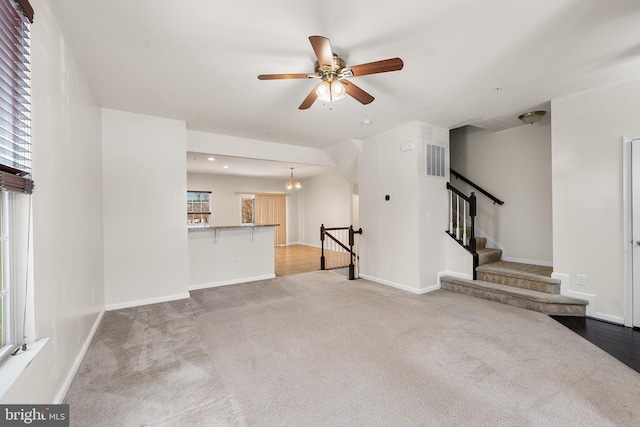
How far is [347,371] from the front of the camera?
6.97 ft

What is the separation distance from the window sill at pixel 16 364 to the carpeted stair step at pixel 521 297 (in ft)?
14.9

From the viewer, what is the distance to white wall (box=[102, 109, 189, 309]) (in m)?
3.53

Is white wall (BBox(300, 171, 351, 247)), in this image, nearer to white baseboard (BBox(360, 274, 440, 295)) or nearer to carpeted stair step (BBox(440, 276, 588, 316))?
white baseboard (BBox(360, 274, 440, 295))

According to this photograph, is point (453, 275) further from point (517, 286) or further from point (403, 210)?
point (403, 210)

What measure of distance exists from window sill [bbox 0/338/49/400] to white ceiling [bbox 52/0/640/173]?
7.05 feet

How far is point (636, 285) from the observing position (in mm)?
2811

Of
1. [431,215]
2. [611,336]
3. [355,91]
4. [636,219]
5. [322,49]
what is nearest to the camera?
[322,49]

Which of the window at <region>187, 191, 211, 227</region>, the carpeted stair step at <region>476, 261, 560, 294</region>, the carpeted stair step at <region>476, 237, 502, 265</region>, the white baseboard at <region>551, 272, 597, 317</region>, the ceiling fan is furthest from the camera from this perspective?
the window at <region>187, 191, 211, 227</region>

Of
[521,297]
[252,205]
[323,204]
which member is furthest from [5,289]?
[252,205]

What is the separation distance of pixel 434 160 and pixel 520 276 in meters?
2.06

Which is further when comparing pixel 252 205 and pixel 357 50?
pixel 252 205

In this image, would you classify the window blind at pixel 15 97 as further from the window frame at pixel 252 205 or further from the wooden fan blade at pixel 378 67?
the window frame at pixel 252 205

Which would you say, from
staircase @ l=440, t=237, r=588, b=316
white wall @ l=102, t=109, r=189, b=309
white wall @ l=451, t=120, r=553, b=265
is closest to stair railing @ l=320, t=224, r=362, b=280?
staircase @ l=440, t=237, r=588, b=316

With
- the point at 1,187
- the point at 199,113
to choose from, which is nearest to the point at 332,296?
the point at 199,113
